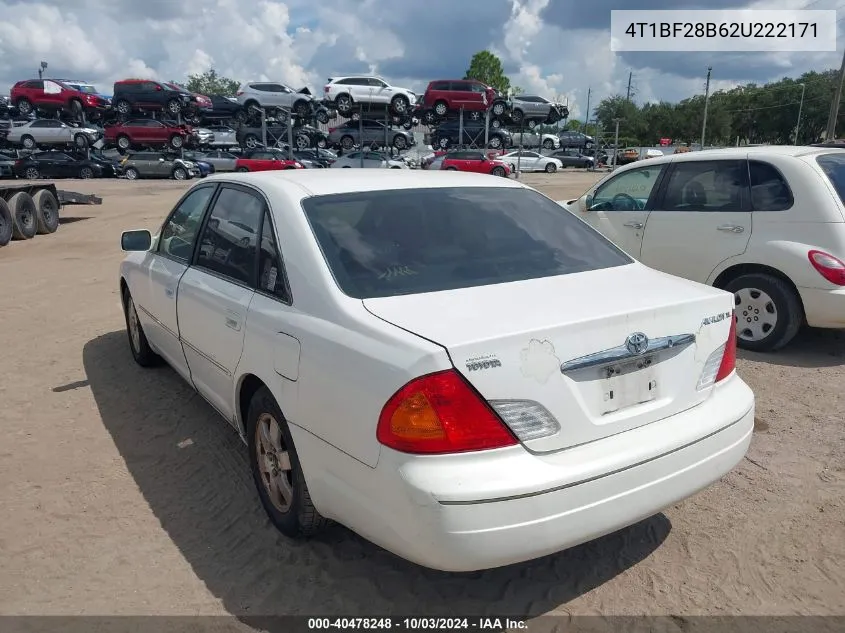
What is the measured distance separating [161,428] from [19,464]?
0.78m

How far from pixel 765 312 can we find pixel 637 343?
3699mm

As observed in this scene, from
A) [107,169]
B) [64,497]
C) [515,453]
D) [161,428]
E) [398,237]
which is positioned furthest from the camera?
[107,169]

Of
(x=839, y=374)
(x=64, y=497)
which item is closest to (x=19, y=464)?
(x=64, y=497)

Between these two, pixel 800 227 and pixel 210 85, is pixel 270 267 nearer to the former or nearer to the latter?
pixel 800 227

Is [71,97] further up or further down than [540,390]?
further up

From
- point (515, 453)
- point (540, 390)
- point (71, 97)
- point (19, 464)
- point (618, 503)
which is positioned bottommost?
point (19, 464)

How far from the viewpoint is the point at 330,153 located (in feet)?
116

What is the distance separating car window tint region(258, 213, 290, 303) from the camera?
8.97ft

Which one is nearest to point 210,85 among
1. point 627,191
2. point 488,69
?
point 488,69

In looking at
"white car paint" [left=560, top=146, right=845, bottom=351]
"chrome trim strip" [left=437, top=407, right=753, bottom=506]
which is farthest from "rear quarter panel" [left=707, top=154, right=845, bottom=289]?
"chrome trim strip" [left=437, top=407, right=753, bottom=506]

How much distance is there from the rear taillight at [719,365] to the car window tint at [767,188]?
10.4 feet

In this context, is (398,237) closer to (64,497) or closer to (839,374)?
(64,497)

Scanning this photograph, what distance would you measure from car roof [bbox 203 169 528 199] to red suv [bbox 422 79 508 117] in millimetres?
31191

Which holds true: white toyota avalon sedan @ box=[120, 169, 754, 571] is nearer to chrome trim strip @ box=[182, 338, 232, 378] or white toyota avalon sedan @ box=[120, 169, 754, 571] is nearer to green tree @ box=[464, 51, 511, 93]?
chrome trim strip @ box=[182, 338, 232, 378]
